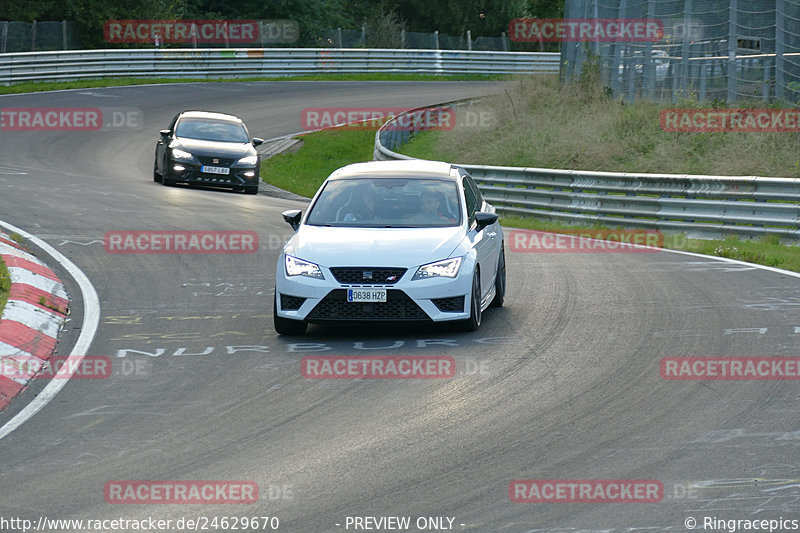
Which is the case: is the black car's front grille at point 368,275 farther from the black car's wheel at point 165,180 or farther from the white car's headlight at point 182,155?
the black car's wheel at point 165,180

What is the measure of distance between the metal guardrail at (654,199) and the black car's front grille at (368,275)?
9426 millimetres

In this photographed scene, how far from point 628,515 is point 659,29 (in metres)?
25.1

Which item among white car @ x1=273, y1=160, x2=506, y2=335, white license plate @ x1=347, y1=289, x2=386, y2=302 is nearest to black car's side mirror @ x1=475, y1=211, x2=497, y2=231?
white car @ x1=273, y1=160, x2=506, y2=335

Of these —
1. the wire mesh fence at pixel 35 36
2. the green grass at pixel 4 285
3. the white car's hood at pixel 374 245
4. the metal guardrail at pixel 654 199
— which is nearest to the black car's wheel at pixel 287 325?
the white car's hood at pixel 374 245

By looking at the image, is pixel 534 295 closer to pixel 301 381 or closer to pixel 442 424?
pixel 301 381

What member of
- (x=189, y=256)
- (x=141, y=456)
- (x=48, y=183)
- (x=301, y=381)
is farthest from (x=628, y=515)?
(x=48, y=183)

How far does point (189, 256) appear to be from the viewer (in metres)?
16.2

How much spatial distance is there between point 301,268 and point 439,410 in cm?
298

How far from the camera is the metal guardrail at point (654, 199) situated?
60.8 feet

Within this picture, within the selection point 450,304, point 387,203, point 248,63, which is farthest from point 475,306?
point 248,63

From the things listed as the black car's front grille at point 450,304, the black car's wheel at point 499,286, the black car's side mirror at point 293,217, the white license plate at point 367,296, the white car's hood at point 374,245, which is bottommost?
the black car's wheel at point 499,286

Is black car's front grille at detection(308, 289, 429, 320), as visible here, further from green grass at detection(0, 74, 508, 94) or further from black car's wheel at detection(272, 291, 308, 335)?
green grass at detection(0, 74, 508, 94)

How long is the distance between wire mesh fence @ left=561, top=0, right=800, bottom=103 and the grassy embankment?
62 centimetres

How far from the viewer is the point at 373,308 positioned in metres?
10.7
